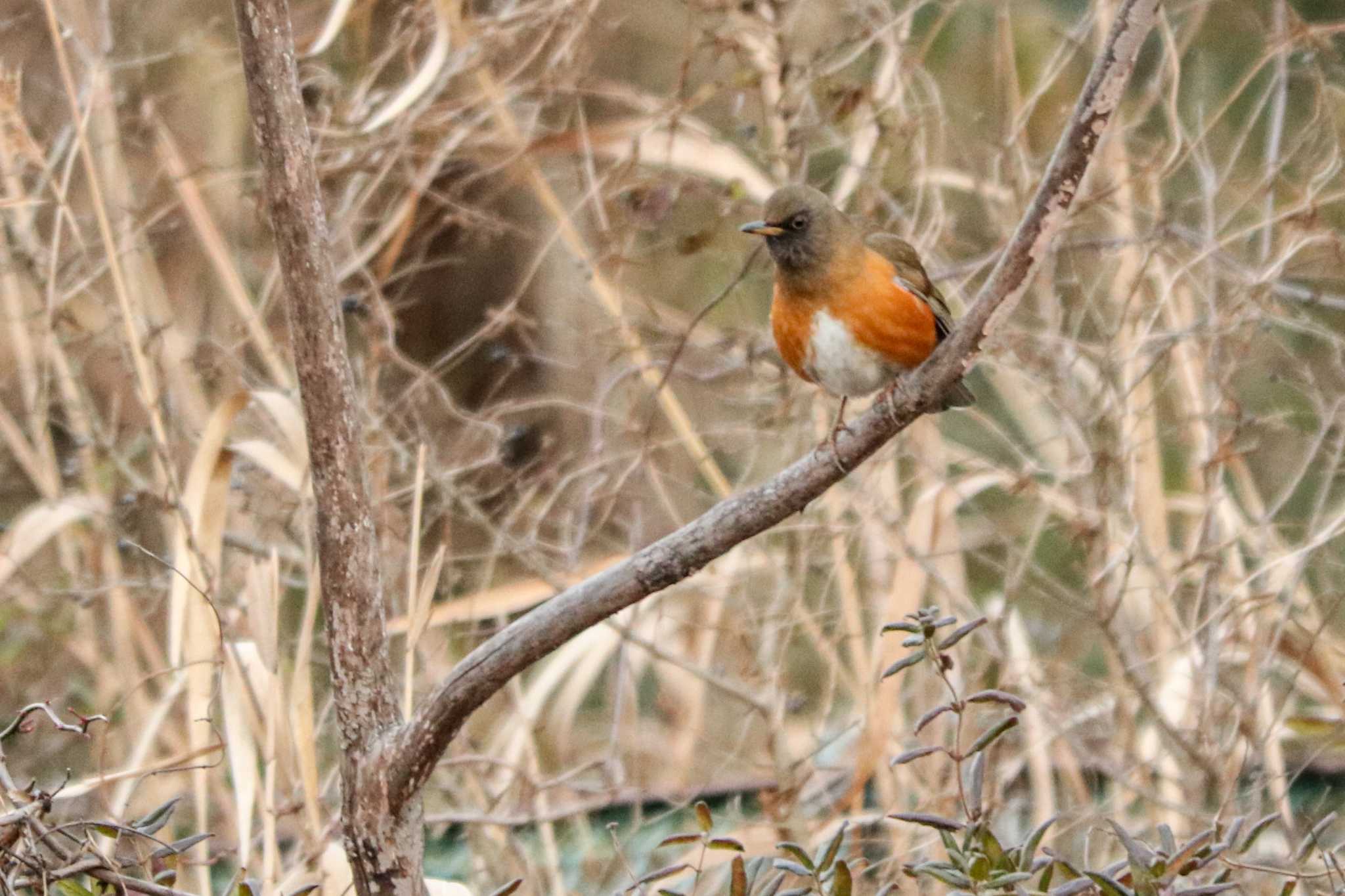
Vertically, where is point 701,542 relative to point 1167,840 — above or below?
above

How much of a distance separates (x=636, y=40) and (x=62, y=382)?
2.62 meters

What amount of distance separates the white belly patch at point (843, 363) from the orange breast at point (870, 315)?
1 centimetres

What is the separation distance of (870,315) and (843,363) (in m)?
0.09

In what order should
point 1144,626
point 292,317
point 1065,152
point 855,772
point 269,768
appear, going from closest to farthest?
point 1065,152 → point 292,317 → point 269,768 → point 855,772 → point 1144,626

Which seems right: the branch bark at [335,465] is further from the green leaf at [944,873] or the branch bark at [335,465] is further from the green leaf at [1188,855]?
the green leaf at [1188,855]

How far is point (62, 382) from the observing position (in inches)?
135

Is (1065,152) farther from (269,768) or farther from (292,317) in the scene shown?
(269,768)

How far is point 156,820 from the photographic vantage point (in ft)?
4.29

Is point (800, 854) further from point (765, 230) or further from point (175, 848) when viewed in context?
point (765, 230)

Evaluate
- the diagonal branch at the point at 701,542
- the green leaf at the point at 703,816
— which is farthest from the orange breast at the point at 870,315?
the green leaf at the point at 703,816

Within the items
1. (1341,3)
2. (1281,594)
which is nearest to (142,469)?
(1281,594)

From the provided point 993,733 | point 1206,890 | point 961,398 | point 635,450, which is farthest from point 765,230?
point 1206,890

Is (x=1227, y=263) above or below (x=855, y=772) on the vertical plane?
above

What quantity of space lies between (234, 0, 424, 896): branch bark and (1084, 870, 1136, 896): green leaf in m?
0.69
